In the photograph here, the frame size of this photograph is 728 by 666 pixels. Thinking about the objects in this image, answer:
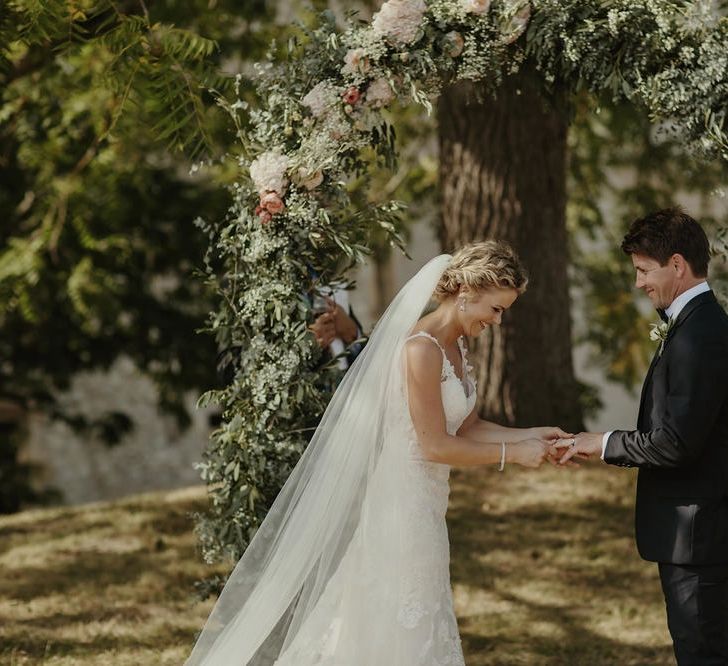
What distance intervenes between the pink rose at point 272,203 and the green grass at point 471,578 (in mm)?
2598

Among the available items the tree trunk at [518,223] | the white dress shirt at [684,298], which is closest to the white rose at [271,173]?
the white dress shirt at [684,298]

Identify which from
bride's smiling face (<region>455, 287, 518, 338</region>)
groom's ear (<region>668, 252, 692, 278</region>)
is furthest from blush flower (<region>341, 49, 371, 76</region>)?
groom's ear (<region>668, 252, 692, 278</region>)

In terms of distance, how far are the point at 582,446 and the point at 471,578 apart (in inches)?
120

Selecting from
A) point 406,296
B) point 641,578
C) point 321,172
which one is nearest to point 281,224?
point 321,172

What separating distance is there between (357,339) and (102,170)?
275 inches

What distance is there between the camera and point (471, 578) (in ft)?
24.3

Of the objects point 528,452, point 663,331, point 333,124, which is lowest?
point 528,452

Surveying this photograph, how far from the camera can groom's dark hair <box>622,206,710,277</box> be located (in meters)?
4.19

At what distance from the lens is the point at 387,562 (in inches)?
180

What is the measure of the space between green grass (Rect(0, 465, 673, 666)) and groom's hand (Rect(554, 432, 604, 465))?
1839 mm

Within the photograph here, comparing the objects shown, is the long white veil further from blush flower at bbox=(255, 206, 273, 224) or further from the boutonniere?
the boutonniere

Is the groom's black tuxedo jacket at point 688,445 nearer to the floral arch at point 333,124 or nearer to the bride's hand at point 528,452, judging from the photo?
the bride's hand at point 528,452

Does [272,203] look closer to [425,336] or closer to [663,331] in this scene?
[425,336]

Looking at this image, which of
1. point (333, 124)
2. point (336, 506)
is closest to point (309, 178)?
point (333, 124)
